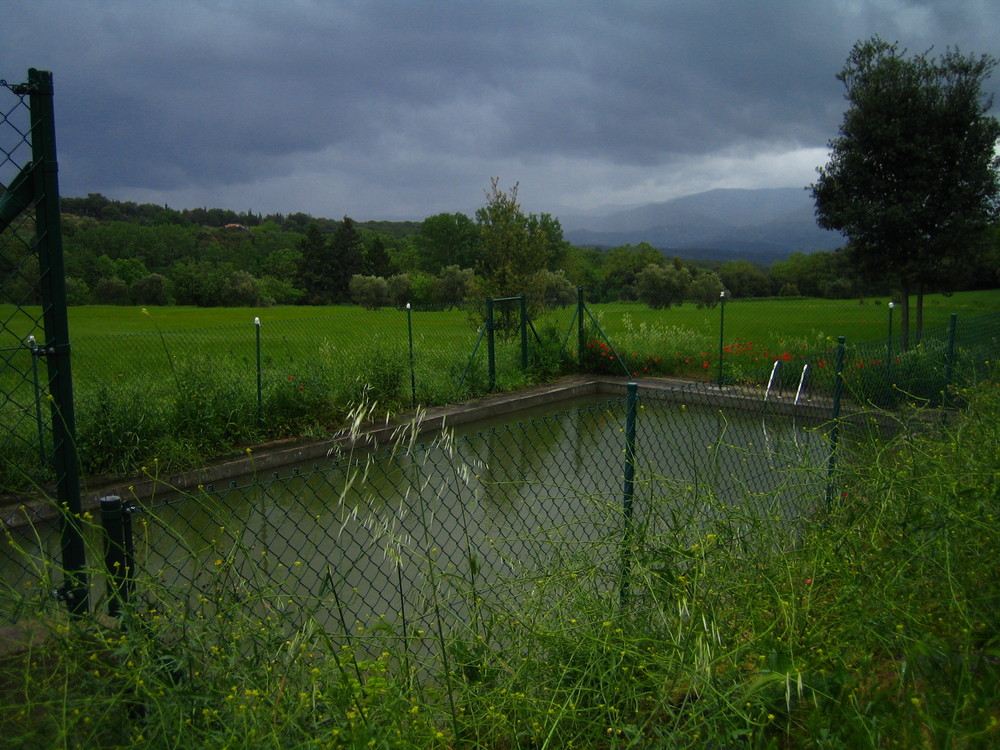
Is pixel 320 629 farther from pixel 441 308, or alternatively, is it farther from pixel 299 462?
pixel 441 308

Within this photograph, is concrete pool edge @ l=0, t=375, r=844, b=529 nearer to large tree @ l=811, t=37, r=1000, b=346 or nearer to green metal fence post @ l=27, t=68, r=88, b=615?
green metal fence post @ l=27, t=68, r=88, b=615

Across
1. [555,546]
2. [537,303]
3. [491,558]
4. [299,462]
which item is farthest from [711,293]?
[555,546]

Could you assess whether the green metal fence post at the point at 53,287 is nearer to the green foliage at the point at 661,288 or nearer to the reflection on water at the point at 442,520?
the reflection on water at the point at 442,520

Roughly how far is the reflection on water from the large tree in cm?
543

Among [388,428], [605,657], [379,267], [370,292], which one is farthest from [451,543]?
[379,267]

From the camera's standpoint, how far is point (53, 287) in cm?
270

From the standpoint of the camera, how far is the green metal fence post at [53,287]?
8.61 feet

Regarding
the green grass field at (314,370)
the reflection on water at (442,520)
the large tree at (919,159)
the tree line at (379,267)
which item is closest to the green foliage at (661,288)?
the tree line at (379,267)

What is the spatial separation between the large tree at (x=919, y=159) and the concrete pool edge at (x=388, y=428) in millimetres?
3537

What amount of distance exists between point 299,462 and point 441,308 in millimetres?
5061

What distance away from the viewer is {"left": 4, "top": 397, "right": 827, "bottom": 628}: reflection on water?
89.6 inches

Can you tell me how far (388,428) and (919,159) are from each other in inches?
339

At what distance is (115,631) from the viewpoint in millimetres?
1999

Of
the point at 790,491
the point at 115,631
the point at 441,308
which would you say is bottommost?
the point at 790,491
